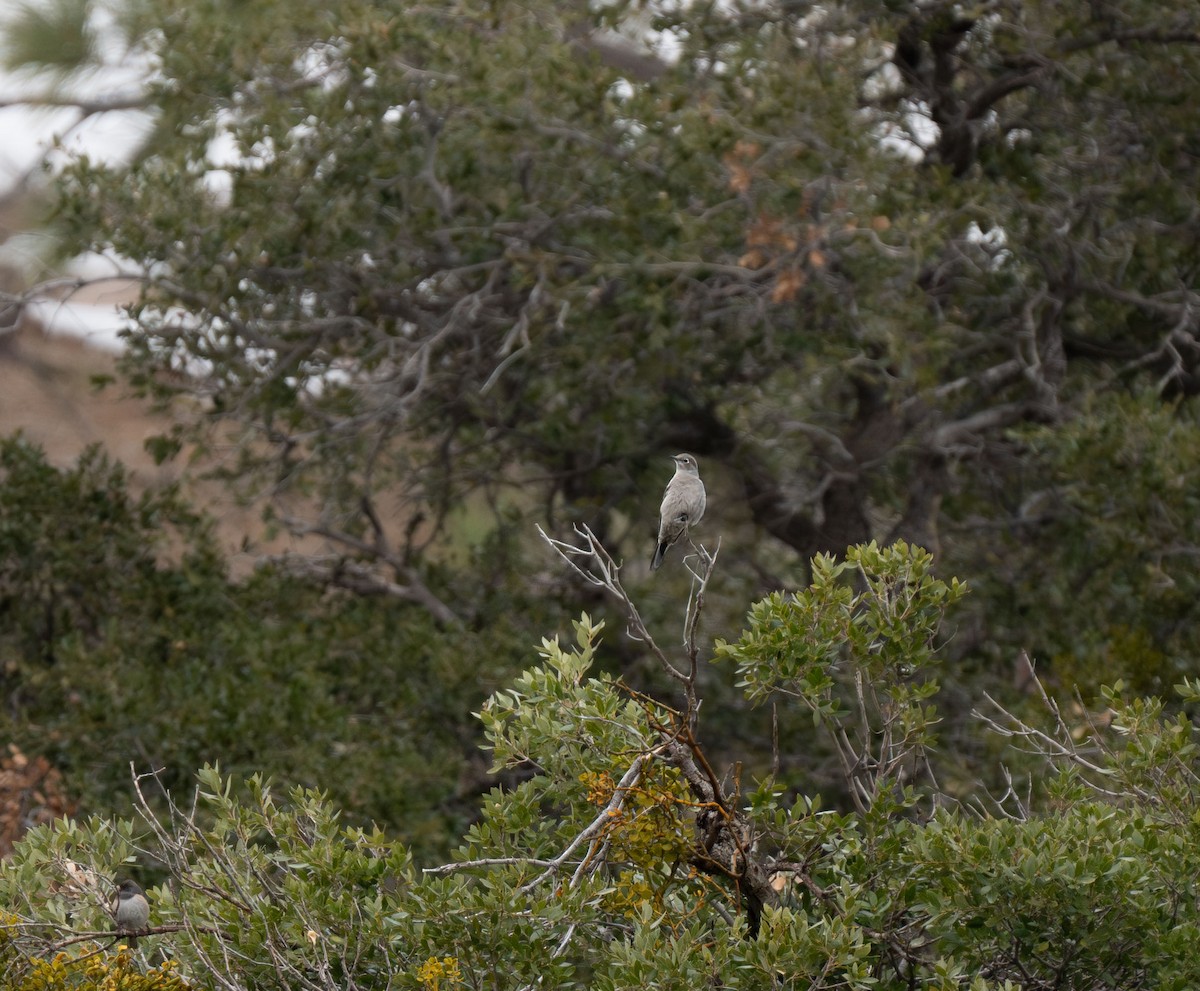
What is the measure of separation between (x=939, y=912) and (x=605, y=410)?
5420 mm

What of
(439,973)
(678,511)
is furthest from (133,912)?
(678,511)

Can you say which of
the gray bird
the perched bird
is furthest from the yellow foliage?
the gray bird

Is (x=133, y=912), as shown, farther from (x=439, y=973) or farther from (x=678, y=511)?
(x=678, y=511)

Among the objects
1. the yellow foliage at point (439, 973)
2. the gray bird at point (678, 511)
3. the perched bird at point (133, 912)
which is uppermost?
the yellow foliage at point (439, 973)

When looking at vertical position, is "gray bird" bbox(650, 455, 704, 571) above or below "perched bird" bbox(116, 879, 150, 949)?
above

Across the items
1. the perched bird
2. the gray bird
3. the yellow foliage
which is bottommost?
the perched bird

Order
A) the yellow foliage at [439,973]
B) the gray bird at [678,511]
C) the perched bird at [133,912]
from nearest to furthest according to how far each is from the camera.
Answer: the yellow foliage at [439,973], the perched bird at [133,912], the gray bird at [678,511]

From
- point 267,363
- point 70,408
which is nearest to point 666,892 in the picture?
point 267,363

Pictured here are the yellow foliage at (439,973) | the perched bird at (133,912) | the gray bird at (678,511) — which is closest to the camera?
the yellow foliage at (439,973)

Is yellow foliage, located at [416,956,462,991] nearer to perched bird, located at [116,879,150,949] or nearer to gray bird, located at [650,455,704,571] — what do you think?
perched bird, located at [116,879,150,949]

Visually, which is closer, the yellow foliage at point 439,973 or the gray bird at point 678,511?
the yellow foliage at point 439,973

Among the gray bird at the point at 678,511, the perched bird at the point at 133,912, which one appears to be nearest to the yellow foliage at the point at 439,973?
the perched bird at the point at 133,912

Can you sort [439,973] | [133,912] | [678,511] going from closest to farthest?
1. [439,973]
2. [133,912]
3. [678,511]

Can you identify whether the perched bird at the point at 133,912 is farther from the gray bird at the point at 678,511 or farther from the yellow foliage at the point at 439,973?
the gray bird at the point at 678,511
